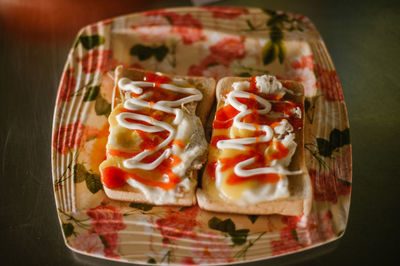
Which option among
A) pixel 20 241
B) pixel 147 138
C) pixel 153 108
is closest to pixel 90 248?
pixel 20 241

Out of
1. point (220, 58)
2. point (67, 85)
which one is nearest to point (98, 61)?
point (67, 85)

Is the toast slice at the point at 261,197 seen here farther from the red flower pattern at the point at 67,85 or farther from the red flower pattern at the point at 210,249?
the red flower pattern at the point at 67,85

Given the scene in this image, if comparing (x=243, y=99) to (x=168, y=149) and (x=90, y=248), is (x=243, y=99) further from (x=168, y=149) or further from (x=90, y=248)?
(x=90, y=248)

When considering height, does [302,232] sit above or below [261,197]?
below

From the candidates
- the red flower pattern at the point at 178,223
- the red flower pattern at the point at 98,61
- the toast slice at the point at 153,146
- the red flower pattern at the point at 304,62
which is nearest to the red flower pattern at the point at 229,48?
the red flower pattern at the point at 304,62

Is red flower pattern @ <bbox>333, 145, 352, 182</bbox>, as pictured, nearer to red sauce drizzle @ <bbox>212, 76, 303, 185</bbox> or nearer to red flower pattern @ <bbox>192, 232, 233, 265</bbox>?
red sauce drizzle @ <bbox>212, 76, 303, 185</bbox>

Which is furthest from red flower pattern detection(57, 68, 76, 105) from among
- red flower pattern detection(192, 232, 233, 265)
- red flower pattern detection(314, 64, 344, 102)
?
red flower pattern detection(314, 64, 344, 102)

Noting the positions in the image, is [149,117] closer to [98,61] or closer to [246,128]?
[246,128]
